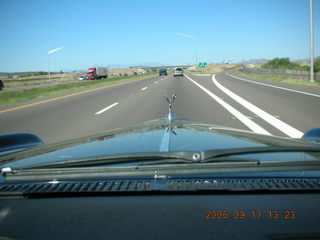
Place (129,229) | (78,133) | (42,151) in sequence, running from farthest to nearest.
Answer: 1. (78,133)
2. (42,151)
3. (129,229)

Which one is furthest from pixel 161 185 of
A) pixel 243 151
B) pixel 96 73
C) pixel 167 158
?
pixel 96 73

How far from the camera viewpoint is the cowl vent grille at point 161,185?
5.93ft

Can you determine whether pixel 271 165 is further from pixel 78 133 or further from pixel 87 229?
pixel 78 133

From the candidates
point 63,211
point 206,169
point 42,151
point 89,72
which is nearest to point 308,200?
point 206,169

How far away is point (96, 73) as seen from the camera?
73500 millimetres

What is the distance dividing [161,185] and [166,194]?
0.27ft

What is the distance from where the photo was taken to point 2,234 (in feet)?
4.89

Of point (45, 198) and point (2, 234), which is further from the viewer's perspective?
point (45, 198)

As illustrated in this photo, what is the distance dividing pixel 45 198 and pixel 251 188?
45.2 inches
